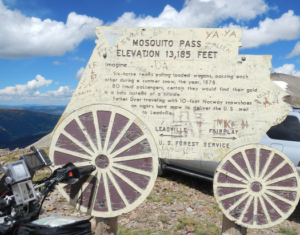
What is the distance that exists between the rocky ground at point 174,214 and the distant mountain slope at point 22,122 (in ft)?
434

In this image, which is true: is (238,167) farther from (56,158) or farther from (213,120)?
(56,158)

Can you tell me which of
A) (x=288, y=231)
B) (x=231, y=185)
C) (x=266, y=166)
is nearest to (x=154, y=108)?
(x=231, y=185)

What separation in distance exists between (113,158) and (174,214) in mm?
2564

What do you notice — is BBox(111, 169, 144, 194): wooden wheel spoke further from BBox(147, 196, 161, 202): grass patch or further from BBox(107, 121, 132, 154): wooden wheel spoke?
BBox(147, 196, 161, 202): grass patch

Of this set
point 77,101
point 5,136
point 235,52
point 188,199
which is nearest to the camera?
point 235,52

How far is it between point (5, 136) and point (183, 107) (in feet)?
464

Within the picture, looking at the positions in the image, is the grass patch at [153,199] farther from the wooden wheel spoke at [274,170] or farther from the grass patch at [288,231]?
the wooden wheel spoke at [274,170]

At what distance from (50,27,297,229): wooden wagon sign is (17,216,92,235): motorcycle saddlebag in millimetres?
684

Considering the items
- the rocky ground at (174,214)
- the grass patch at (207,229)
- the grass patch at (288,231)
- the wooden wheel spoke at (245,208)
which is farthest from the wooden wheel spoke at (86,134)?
the grass patch at (288,231)

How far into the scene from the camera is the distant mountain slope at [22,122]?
129875mm

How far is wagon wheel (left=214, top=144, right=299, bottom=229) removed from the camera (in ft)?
8.79

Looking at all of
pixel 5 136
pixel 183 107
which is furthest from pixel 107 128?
pixel 5 136

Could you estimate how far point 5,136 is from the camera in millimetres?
123438

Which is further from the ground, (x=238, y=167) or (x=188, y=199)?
(x=238, y=167)
